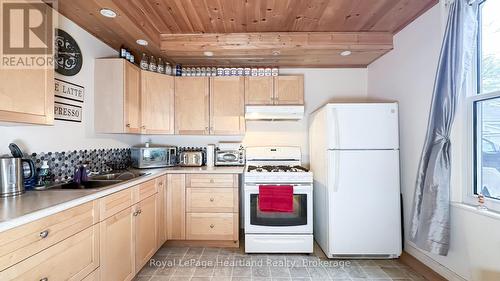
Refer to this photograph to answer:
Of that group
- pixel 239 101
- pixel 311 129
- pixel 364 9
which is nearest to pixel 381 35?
pixel 364 9

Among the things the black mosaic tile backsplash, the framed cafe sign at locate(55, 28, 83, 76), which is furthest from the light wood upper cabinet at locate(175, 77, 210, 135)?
the framed cafe sign at locate(55, 28, 83, 76)

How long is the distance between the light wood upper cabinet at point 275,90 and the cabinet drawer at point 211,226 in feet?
4.66

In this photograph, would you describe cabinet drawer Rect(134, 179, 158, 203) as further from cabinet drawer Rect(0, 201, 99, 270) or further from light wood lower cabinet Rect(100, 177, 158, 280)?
cabinet drawer Rect(0, 201, 99, 270)

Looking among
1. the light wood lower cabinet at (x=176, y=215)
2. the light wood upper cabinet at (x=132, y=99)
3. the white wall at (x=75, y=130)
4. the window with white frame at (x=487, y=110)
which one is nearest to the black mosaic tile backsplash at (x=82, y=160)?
the white wall at (x=75, y=130)

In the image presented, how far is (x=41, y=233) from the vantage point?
108cm

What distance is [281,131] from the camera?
127 inches

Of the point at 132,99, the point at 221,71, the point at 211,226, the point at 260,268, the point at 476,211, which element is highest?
the point at 221,71

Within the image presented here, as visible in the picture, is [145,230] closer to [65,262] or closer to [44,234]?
[65,262]

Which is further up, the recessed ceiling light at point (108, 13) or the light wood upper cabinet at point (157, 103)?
the recessed ceiling light at point (108, 13)

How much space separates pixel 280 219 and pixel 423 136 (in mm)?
1577

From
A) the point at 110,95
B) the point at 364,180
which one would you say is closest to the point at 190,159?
the point at 110,95

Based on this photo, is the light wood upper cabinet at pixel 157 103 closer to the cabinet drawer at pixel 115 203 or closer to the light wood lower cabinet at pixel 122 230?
the light wood lower cabinet at pixel 122 230

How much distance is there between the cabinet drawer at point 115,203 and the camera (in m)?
1.52

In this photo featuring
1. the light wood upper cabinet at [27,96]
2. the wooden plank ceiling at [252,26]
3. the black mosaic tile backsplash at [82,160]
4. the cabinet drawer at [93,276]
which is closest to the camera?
the light wood upper cabinet at [27,96]
